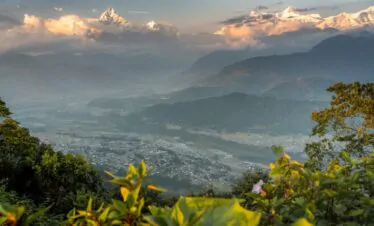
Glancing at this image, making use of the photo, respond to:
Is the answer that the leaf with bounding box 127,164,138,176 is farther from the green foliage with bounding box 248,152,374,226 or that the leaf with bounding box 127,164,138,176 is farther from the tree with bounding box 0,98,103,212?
the tree with bounding box 0,98,103,212

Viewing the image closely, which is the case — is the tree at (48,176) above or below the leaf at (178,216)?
below

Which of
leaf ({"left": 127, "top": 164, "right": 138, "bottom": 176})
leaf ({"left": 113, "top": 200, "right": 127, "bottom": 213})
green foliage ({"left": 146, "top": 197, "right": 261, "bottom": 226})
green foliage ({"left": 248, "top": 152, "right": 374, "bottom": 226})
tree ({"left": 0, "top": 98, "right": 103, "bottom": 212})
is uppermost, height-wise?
green foliage ({"left": 146, "top": 197, "right": 261, "bottom": 226})

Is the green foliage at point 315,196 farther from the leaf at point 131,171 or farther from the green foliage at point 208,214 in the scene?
the green foliage at point 208,214

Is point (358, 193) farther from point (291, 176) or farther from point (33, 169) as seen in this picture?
point (33, 169)

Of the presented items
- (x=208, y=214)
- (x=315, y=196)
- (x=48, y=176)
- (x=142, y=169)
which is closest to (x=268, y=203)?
(x=315, y=196)

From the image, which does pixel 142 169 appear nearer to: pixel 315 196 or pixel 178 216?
pixel 178 216

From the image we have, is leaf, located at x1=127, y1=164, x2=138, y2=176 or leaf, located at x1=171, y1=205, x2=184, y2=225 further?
leaf, located at x1=127, y1=164, x2=138, y2=176

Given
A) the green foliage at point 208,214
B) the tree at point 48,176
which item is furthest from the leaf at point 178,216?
the tree at point 48,176

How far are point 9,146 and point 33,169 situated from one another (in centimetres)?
376

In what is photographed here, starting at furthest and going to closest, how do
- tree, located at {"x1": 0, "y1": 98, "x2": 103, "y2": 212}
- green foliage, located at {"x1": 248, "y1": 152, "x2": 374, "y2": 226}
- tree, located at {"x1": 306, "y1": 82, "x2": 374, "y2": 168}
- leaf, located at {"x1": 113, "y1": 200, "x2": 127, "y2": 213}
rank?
tree, located at {"x1": 306, "y1": 82, "x2": 374, "y2": 168} < tree, located at {"x1": 0, "y1": 98, "x2": 103, "y2": 212} < green foliage, located at {"x1": 248, "y1": 152, "x2": 374, "y2": 226} < leaf, located at {"x1": 113, "y1": 200, "x2": 127, "y2": 213}

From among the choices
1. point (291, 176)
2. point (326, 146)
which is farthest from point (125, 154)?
point (291, 176)

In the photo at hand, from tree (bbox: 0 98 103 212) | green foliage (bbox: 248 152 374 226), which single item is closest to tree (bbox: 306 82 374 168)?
tree (bbox: 0 98 103 212)

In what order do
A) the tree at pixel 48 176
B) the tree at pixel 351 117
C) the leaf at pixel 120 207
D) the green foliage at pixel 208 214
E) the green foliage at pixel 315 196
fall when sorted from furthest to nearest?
the tree at pixel 351 117, the tree at pixel 48 176, the green foliage at pixel 315 196, the leaf at pixel 120 207, the green foliage at pixel 208 214

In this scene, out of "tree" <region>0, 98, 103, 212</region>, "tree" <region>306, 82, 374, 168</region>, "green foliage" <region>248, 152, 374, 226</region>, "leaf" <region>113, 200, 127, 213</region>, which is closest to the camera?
"leaf" <region>113, 200, 127, 213</region>
